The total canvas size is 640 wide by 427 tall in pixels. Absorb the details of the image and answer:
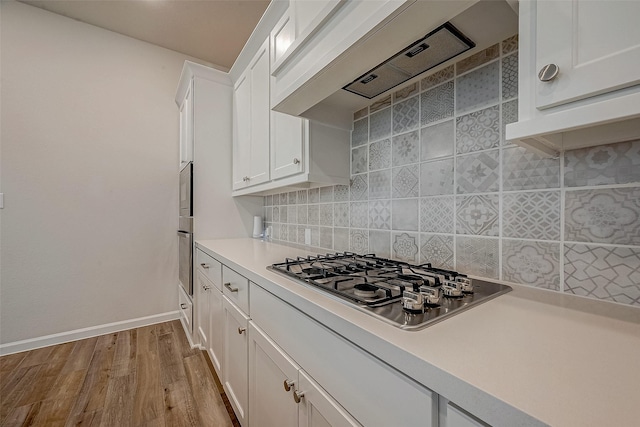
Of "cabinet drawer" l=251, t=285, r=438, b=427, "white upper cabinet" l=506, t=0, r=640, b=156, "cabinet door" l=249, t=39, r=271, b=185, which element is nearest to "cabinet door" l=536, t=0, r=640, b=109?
"white upper cabinet" l=506, t=0, r=640, b=156

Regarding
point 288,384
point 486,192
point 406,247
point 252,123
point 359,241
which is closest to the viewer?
point 288,384

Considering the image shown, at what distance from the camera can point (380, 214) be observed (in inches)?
51.5

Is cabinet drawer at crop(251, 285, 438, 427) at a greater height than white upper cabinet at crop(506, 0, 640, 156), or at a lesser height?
lesser

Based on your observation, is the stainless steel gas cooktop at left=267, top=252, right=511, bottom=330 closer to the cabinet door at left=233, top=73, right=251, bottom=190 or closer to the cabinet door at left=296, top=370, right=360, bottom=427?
the cabinet door at left=296, top=370, right=360, bottom=427

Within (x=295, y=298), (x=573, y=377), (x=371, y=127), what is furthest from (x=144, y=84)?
(x=573, y=377)

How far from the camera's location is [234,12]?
223 cm

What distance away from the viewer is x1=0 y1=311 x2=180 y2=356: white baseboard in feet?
6.83

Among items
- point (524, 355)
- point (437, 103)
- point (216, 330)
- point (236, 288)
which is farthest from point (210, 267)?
point (524, 355)

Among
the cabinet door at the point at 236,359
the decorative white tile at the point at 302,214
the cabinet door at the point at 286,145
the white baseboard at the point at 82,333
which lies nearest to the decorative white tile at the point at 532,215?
the cabinet door at the point at 286,145

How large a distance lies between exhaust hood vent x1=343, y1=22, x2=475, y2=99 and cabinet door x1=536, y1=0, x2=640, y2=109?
1.19ft

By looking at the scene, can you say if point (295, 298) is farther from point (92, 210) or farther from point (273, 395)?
point (92, 210)

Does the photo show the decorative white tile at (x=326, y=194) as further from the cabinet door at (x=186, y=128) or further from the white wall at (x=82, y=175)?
the white wall at (x=82, y=175)

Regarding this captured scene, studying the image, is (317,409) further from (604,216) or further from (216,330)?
(216,330)

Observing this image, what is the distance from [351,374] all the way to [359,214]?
93cm
